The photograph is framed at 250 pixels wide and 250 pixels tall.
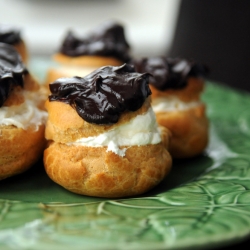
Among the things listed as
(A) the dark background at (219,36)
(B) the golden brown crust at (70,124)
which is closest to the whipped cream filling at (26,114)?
(B) the golden brown crust at (70,124)

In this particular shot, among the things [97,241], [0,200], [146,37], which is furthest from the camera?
[146,37]

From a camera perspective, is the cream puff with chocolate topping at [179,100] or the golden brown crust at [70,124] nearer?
the golden brown crust at [70,124]

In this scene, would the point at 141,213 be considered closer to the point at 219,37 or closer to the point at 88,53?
the point at 88,53

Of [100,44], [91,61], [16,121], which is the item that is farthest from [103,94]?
[100,44]

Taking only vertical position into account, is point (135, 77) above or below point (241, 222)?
above

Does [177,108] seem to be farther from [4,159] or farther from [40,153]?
[4,159]

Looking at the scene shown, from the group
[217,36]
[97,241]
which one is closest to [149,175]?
[97,241]

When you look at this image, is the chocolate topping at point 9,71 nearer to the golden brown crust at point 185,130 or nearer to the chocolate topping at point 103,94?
the chocolate topping at point 103,94

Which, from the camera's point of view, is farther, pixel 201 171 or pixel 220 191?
pixel 201 171

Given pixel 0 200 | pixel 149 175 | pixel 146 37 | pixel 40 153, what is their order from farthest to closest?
pixel 146 37 → pixel 40 153 → pixel 149 175 → pixel 0 200
